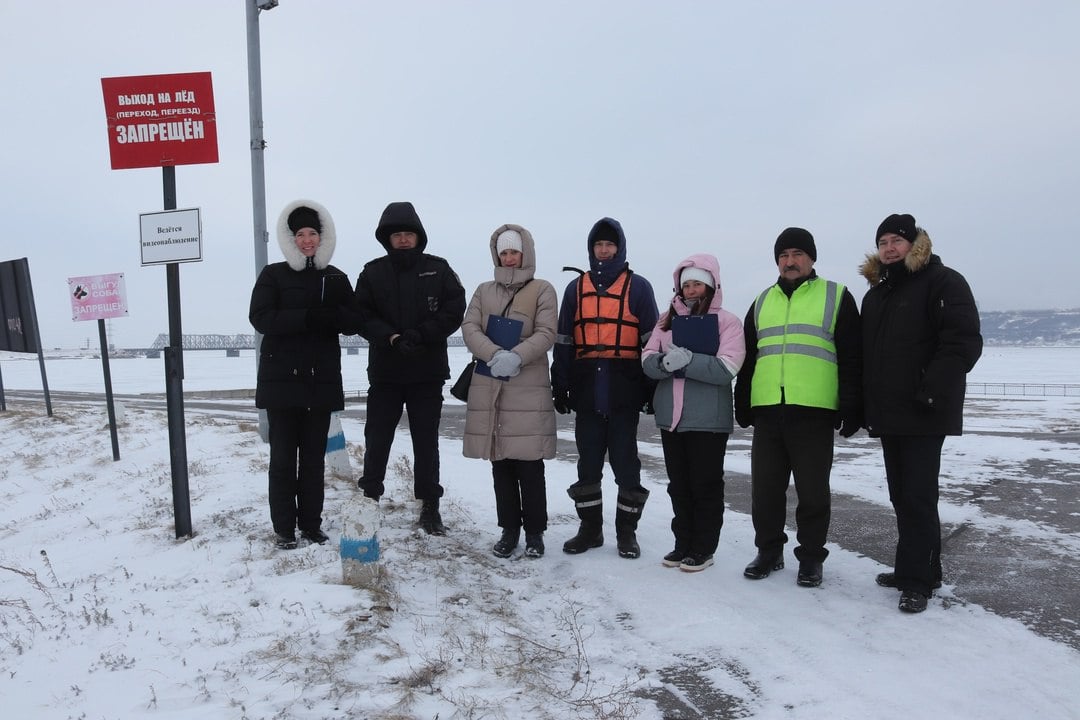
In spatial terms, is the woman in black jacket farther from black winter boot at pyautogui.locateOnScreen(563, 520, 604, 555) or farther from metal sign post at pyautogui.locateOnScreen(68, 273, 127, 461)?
metal sign post at pyautogui.locateOnScreen(68, 273, 127, 461)

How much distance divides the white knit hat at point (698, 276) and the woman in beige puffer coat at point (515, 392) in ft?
2.83

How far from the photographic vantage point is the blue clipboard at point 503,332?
4.61m

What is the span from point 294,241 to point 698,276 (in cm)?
265

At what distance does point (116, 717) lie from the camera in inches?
104

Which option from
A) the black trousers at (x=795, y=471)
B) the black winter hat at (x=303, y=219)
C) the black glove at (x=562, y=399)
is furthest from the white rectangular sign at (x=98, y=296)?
the black trousers at (x=795, y=471)

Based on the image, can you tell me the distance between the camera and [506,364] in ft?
14.5

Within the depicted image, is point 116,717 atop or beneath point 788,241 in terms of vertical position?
beneath

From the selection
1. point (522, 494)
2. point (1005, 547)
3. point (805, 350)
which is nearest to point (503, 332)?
point (522, 494)

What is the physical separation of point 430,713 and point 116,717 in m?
1.17

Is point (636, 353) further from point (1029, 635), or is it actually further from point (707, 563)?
point (1029, 635)

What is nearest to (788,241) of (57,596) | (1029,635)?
(1029,635)

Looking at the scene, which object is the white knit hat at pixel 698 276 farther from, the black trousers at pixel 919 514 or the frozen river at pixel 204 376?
the frozen river at pixel 204 376

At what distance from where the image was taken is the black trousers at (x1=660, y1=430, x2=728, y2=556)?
14.4ft

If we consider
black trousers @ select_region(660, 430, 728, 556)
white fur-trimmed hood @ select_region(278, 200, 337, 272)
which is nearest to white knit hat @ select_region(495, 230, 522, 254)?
white fur-trimmed hood @ select_region(278, 200, 337, 272)
